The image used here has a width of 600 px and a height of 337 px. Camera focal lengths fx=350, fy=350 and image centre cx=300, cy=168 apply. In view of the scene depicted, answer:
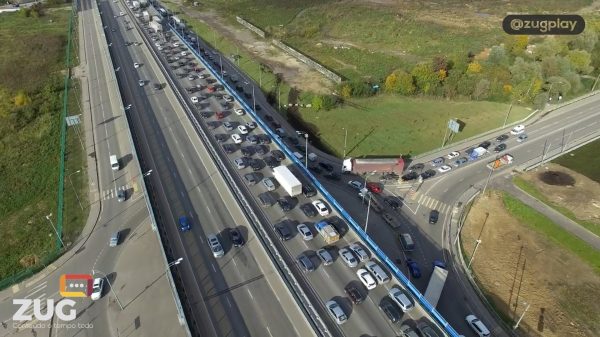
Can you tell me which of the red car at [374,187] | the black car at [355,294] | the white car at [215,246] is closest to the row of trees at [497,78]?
the red car at [374,187]

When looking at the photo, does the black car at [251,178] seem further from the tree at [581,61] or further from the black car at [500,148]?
the tree at [581,61]

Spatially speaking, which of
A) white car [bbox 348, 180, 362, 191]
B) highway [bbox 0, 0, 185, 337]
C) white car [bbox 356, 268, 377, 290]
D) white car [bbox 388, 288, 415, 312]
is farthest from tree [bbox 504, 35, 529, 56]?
highway [bbox 0, 0, 185, 337]

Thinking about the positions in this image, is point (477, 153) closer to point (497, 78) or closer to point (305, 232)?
point (497, 78)

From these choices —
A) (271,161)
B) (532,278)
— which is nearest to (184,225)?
(271,161)

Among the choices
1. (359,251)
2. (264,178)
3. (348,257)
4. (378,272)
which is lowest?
(378,272)

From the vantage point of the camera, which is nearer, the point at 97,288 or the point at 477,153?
the point at 97,288
